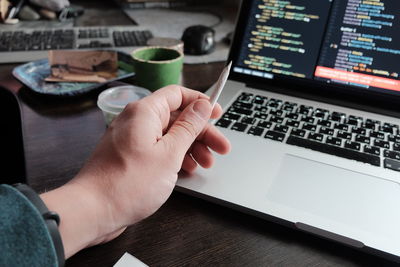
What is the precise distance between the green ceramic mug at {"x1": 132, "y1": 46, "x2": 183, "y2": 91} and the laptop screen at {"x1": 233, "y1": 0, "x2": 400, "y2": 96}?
5.0 inches

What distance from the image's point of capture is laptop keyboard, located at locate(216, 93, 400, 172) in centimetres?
51

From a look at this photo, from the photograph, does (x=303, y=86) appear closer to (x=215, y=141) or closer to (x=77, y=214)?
(x=215, y=141)

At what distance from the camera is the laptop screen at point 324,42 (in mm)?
586

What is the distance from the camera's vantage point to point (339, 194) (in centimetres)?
44

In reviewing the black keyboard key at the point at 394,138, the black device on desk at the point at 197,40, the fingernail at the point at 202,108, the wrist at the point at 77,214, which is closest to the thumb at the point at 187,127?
the fingernail at the point at 202,108

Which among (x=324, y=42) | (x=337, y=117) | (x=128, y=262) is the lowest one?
(x=128, y=262)

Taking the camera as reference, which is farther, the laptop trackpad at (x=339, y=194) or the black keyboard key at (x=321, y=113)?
the black keyboard key at (x=321, y=113)

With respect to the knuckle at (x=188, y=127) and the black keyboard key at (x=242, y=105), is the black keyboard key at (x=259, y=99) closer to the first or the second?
the black keyboard key at (x=242, y=105)

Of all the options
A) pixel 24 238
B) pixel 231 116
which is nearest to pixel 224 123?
pixel 231 116

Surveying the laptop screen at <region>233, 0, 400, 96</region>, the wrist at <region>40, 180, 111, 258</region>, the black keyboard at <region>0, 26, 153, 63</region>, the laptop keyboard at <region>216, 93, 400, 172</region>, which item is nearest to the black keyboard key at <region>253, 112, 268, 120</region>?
the laptop keyboard at <region>216, 93, 400, 172</region>

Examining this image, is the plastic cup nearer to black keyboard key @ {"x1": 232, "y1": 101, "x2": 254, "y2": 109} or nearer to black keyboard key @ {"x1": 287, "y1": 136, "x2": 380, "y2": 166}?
black keyboard key @ {"x1": 232, "y1": 101, "x2": 254, "y2": 109}

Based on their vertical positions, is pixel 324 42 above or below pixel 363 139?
above

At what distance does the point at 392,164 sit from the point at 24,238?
474 millimetres

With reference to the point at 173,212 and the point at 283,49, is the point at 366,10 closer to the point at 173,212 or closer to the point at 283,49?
the point at 283,49
